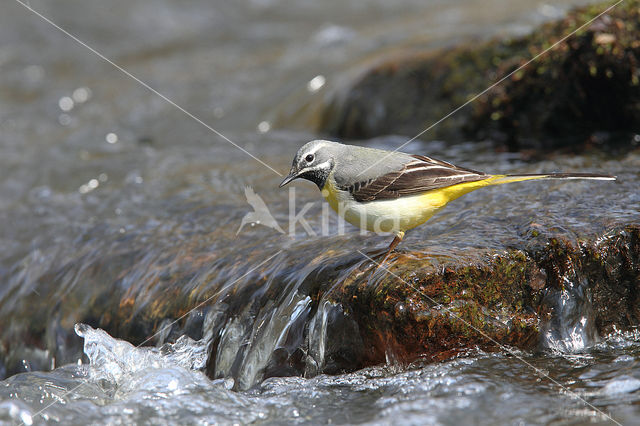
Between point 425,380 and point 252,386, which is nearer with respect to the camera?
point 425,380

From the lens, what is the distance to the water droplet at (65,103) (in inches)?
588

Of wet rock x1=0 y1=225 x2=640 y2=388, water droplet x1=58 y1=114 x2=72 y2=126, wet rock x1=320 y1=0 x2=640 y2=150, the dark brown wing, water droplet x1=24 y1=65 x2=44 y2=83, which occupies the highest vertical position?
water droplet x1=24 y1=65 x2=44 y2=83

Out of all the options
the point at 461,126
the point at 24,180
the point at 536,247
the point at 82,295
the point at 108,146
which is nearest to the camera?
the point at 536,247

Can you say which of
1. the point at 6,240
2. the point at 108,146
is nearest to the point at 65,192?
the point at 6,240

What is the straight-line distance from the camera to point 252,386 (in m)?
5.34

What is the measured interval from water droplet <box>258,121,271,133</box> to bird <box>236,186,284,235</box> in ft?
14.0

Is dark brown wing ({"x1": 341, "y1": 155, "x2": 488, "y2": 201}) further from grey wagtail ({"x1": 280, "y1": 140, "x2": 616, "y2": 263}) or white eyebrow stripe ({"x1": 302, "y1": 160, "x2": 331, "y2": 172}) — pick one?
white eyebrow stripe ({"x1": 302, "y1": 160, "x2": 331, "y2": 172})

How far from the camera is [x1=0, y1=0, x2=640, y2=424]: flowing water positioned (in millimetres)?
4656

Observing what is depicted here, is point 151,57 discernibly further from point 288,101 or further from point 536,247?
point 536,247

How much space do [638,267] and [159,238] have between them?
473 cm

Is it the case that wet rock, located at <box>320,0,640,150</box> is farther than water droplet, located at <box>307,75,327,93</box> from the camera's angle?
No

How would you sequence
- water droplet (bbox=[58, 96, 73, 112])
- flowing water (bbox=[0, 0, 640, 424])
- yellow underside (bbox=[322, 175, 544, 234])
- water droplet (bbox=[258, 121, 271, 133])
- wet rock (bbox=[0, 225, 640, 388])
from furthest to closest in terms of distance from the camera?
water droplet (bbox=[58, 96, 73, 112]) → water droplet (bbox=[258, 121, 271, 133]) → yellow underside (bbox=[322, 175, 544, 234]) → wet rock (bbox=[0, 225, 640, 388]) → flowing water (bbox=[0, 0, 640, 424])

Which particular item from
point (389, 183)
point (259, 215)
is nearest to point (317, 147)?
point (389, 183)
